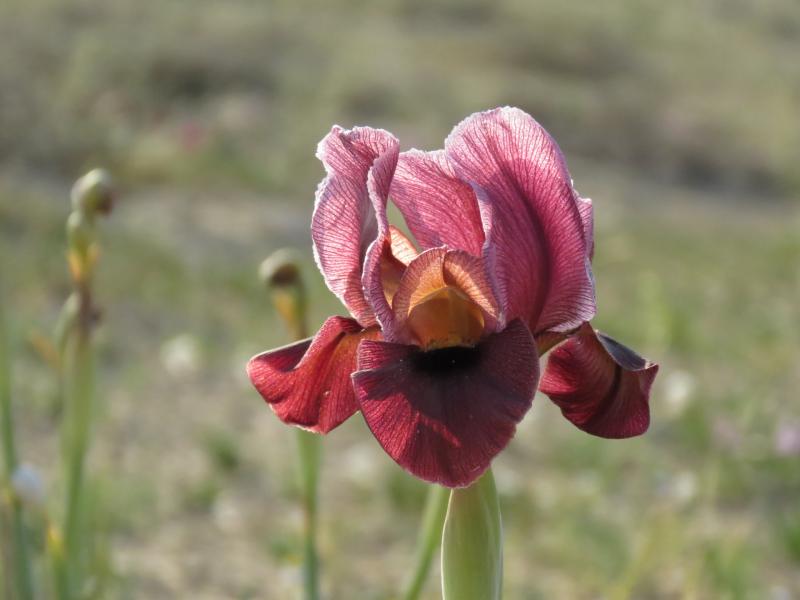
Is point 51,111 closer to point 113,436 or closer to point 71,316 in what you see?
point 113,436

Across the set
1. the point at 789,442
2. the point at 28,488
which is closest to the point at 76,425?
the point at 28,488

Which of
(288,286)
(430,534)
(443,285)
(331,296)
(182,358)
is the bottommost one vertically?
(331,296)

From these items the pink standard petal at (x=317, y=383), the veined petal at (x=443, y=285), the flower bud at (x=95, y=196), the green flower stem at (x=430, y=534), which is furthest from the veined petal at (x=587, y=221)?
the flower bud at (x=95, y=196)

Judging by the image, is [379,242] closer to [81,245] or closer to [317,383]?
[317,383]

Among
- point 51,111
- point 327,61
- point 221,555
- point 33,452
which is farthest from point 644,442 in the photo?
point 327,61

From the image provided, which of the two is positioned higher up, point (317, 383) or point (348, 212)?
point (348, 212)

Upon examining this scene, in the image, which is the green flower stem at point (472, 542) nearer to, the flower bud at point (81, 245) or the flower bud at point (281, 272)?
the flower bud at point (281, 272)
